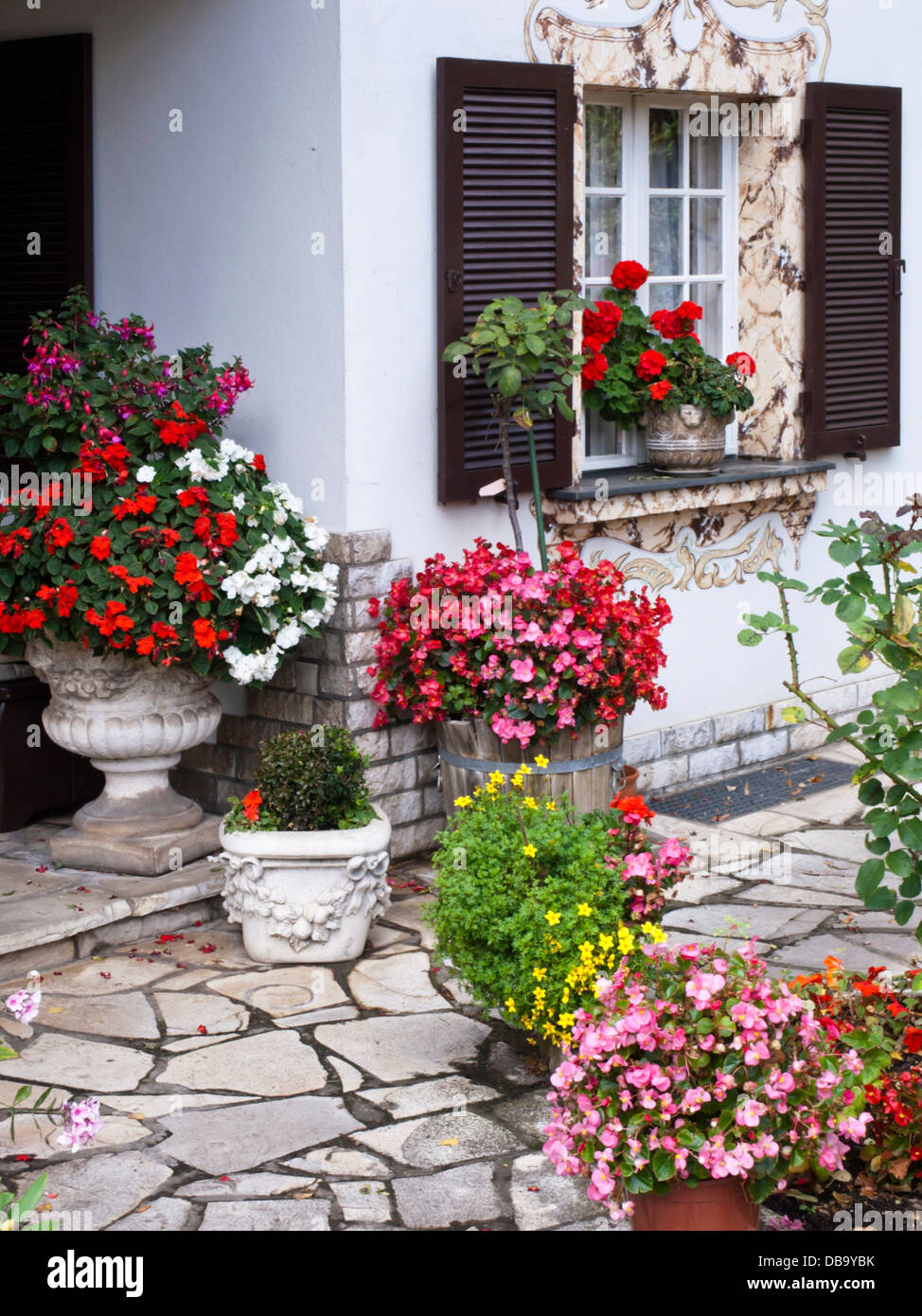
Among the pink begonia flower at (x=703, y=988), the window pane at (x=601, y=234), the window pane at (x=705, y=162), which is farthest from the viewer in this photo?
the window pane at (x=705, y=162)

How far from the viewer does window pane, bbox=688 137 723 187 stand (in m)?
6.95

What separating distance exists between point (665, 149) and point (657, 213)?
10.4 inches

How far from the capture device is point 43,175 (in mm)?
6309

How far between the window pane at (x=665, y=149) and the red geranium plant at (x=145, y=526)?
2.29 metres

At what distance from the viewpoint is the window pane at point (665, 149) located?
677cm

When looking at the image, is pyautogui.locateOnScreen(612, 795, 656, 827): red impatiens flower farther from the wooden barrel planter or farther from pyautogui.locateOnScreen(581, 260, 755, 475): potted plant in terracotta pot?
pyautogui.locateOnScreen(581, 260, 755, 475): potted plant in terracotta pot

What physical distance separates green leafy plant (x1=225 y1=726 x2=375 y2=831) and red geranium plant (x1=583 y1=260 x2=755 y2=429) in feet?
7.11

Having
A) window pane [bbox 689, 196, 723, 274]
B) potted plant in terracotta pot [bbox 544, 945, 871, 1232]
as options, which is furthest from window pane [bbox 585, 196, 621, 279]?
potted plant in terracotta pot [bbox 544, 945, 871, 1232]

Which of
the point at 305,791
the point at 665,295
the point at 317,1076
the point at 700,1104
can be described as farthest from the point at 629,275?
the point at 700,1104


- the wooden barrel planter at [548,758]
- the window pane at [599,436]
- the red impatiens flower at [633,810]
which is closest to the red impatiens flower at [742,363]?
the window pane at [599,436]

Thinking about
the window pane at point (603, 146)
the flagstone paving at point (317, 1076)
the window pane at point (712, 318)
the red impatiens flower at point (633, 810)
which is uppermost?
the window pane at point (603, 146)

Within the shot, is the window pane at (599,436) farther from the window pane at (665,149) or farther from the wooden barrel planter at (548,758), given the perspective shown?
the wooden barrel planter at (548,758)

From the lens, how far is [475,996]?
417 centimetres
